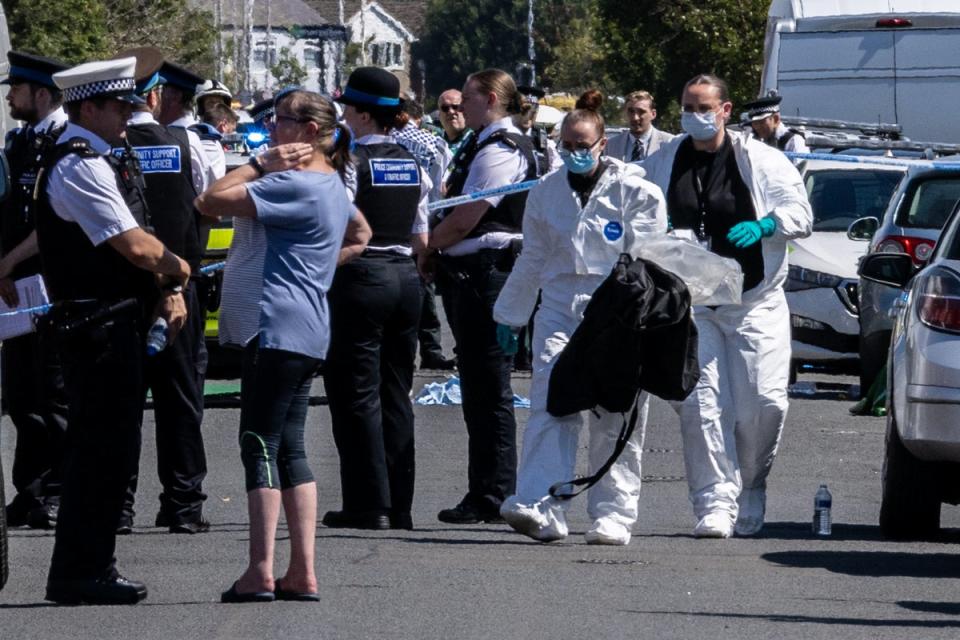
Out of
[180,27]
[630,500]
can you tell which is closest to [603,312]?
[630,500]

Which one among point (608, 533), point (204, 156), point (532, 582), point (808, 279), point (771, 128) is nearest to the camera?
point (532, 582)

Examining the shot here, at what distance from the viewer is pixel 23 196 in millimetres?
10273

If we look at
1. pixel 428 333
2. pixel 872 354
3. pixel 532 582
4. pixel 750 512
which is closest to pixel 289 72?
pixel 428 333

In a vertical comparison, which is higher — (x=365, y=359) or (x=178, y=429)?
(x=365, y=359)

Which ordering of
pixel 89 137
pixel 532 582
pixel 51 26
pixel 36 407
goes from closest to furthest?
1. pixel 89 137
2. pixel 532 582
3. pixel 36 407
4. pixel 51 26

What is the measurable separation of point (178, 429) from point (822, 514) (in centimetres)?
279

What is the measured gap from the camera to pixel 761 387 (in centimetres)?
1032

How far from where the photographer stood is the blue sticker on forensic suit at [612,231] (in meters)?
9.71

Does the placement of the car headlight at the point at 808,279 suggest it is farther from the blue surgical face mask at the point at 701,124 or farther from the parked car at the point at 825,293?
the blue surgical face mask at the point at 701,124

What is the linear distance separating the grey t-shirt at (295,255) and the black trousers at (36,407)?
2745 millimetres

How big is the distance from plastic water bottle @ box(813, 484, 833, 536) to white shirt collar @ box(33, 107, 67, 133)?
370 centimetres

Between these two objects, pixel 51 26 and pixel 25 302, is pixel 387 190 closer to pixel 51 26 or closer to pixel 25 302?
pixel 25 302

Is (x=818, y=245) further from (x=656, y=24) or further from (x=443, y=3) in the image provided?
(x=443, y=3)

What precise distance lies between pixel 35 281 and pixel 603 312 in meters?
2.39
